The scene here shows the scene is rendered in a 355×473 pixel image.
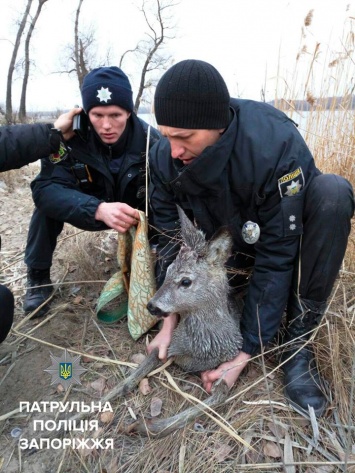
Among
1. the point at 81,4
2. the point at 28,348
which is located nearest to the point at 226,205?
the point at 28,348

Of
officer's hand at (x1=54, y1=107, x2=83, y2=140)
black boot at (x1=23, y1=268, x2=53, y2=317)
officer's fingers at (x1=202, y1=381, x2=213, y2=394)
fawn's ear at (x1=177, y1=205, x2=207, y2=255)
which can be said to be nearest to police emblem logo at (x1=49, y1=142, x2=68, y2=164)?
officer's hand at (x1=54, y1=107, x2=83, y2=140)

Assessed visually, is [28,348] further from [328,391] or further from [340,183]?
[340,183]

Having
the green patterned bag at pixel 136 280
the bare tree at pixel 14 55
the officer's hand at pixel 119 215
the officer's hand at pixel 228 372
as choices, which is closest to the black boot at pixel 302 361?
the officer's hand at pixel 228 372

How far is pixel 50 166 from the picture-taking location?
9.10 feet

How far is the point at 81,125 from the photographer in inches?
104

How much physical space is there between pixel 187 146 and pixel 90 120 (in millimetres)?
1085

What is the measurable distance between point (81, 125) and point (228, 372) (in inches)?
72.9

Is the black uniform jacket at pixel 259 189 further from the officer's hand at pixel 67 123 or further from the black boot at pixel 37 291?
the black boot at pixel 37 291

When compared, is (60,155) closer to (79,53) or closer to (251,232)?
(251,232)

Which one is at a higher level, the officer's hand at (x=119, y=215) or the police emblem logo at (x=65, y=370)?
the officer's hand at (x=119, y=215)

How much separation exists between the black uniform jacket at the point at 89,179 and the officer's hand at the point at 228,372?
4.08 feet

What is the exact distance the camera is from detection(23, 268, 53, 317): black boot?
287cm

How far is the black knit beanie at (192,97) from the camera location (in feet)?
5.88

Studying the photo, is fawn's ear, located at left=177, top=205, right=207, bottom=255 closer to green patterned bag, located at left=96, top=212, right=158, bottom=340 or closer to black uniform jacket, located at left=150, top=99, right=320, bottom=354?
black uniform jacket, located at left=150, top=99, right=320, bottom=354
